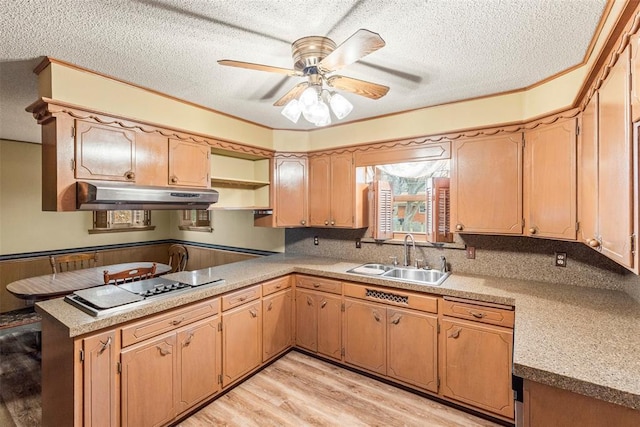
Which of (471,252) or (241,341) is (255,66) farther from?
(471,252)

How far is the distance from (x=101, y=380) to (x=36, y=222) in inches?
148

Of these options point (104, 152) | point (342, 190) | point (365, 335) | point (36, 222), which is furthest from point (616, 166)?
point (36, 222)

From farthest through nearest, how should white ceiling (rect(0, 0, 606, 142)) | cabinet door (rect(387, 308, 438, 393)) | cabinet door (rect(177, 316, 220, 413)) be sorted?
cabinet door (rect(387, 308, 438, 393)), cabinet door (rect(177, 316, 220, 413)), white ceiling (rect(0, 0, 606, 142))

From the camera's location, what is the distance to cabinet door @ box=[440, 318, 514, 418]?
6.85 feet

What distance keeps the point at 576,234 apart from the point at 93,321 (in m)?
3.04

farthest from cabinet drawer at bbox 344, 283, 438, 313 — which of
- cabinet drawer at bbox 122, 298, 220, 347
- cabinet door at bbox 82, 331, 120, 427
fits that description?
cabinet door at bbox 82, 331, 120, 427

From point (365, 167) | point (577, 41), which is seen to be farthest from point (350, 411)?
point (577, 41)

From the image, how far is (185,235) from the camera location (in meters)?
5.54

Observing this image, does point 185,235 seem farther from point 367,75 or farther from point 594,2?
point 594,2

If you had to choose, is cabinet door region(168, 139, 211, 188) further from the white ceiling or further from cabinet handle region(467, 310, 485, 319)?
cabinet handle region(467, 310, 485, 319)

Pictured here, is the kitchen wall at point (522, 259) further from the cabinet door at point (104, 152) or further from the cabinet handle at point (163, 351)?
the cabinet door at point (104, 152)

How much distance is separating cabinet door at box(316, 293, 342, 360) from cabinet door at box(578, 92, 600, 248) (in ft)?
6.21

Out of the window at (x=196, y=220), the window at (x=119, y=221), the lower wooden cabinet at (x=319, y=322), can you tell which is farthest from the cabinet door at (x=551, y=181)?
the window at (x=119, y=221)

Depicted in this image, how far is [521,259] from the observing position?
8.44ft
